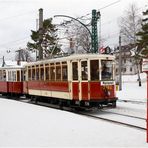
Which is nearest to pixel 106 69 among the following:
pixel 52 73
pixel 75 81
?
pixel 75 81

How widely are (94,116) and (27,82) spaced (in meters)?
10.2

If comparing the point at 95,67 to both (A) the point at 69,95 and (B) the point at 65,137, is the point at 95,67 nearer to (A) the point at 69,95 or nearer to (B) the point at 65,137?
(A) the point at 69,95

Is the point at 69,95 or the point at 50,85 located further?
the point at 50,85

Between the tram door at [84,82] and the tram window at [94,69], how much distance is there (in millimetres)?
242

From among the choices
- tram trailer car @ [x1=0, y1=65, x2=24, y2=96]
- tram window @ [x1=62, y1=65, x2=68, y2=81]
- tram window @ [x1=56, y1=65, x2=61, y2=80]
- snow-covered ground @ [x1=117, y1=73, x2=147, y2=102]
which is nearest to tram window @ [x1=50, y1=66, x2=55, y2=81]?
tram window @ [x1=56, y1=65, x2=61, y2=80]

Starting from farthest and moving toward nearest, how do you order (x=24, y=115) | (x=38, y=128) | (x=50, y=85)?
(x=50, y=85) → (x=24, y=115) → (x=38, y=128)

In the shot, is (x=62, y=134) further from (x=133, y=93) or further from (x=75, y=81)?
(x=133, y=93)

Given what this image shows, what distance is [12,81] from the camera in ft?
112

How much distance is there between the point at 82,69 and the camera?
2014 cm

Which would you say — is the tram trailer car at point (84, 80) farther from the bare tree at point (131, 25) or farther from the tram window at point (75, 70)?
the bare tree at point (131, 25)

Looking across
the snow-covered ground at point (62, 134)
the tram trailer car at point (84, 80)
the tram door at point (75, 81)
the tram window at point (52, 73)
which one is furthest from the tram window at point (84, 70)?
the snow-covered ground at point (62, 134)

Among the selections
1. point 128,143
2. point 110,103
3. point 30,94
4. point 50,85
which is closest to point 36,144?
point 128,143

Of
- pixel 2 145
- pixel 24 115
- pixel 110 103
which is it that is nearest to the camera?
pixel 2 145

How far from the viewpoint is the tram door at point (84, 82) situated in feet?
65.3
